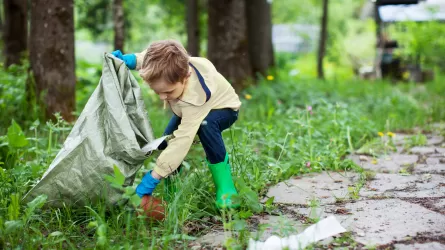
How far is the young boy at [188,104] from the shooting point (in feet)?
8.77

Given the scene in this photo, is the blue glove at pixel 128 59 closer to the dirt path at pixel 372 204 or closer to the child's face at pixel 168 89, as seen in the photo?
the child's face at pixel 168 89

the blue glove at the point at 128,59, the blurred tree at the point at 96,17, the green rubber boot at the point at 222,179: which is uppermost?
the blurred tree at the point at 96,17

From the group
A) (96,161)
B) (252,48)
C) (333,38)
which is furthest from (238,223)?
(333,38)

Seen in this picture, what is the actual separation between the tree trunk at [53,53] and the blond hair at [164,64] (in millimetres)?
2250

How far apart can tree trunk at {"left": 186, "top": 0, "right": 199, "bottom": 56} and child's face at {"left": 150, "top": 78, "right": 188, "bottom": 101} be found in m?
6.06

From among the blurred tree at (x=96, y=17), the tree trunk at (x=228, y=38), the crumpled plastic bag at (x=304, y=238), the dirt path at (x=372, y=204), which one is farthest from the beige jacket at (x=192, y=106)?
the blurred tree at (x=96, y=17)

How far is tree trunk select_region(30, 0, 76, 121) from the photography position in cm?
464

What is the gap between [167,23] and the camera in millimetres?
13945

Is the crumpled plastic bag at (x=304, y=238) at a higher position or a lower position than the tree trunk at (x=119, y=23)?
lower

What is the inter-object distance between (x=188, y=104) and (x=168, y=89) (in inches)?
5.5

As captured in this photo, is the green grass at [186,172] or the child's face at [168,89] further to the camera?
the child's face at [168,89]

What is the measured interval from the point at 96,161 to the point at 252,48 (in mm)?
6227

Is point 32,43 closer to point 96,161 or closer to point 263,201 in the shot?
point 96,161

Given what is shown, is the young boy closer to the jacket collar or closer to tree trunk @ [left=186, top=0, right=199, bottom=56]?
the jacket collar
